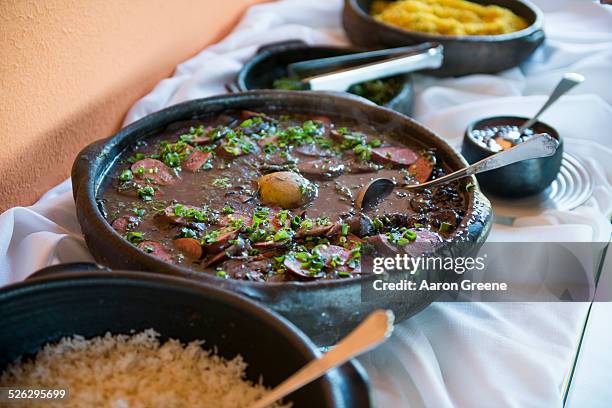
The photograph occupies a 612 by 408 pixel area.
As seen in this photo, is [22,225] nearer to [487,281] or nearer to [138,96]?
[138,96]

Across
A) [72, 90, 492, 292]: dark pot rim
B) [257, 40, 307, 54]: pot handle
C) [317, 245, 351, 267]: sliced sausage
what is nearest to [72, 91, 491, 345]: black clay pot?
[72, 90, 492, 292]: dark pot rim

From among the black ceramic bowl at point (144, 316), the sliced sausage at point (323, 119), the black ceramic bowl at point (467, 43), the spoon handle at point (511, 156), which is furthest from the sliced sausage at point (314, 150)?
the black ceramic bowl at point (467, 43)

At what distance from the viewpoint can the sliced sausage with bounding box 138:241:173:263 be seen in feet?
3.48

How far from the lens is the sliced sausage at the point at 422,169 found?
132cm

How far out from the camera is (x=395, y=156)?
1.39m

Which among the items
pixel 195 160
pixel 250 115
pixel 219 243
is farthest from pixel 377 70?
pixel 219 243

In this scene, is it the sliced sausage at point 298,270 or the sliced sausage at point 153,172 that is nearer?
the sliced sausage at point 298,270

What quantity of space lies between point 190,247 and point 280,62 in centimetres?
111

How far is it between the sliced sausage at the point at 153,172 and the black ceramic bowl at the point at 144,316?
0.48 meters

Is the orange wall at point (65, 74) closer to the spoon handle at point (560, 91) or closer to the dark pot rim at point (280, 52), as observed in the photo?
the dark pot rim at point (280, 52)

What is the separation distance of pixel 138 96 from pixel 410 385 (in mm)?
1078

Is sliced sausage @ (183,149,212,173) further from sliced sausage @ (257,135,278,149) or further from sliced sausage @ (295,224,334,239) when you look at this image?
sliced sausage @ (295,224,334,239)

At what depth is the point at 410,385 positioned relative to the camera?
1.06 metres

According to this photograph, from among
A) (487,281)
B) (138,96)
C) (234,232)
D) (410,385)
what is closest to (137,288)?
(234,232)
